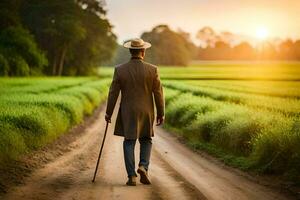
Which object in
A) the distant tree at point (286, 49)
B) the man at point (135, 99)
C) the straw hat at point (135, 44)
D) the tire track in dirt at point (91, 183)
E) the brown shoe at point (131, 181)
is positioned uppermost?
the distant tree at point (286, 49)

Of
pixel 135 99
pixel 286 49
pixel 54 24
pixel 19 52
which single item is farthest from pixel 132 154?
pixel 286 49

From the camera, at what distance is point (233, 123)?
44.0 ft

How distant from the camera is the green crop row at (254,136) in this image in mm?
10156

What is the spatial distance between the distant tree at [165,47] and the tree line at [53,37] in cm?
1820

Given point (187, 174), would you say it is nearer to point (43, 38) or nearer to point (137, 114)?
point (137, 114)

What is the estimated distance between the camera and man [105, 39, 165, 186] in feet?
30.2

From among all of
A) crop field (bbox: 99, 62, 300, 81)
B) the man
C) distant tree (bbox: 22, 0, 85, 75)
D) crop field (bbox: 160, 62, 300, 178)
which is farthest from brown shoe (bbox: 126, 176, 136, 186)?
distant tree (bbox: 22, 0, 85, 75)

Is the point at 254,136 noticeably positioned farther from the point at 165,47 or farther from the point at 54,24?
the point at 165,47

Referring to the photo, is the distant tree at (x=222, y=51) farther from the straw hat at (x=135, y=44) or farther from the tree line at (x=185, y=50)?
the straw hat at (x=135, y=44)

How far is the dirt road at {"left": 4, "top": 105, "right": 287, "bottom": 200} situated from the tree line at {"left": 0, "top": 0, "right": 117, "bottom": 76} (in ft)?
134

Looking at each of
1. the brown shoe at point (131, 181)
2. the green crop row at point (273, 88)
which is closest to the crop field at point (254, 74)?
the green crop row at point (273, 88)

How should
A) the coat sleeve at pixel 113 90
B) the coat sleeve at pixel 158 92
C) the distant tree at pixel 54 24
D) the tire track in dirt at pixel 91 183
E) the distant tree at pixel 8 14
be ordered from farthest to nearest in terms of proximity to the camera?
the distant tree at pixel 54 24 < the distant tree at pixel 8 14 < the coat sleeve at pixel 158 92 < the coat sleeve at pixel 113 90 < the tire track in dirt at pixel 91 183

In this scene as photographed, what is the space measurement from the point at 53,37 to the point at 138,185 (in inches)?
2536

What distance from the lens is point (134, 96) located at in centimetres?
926
